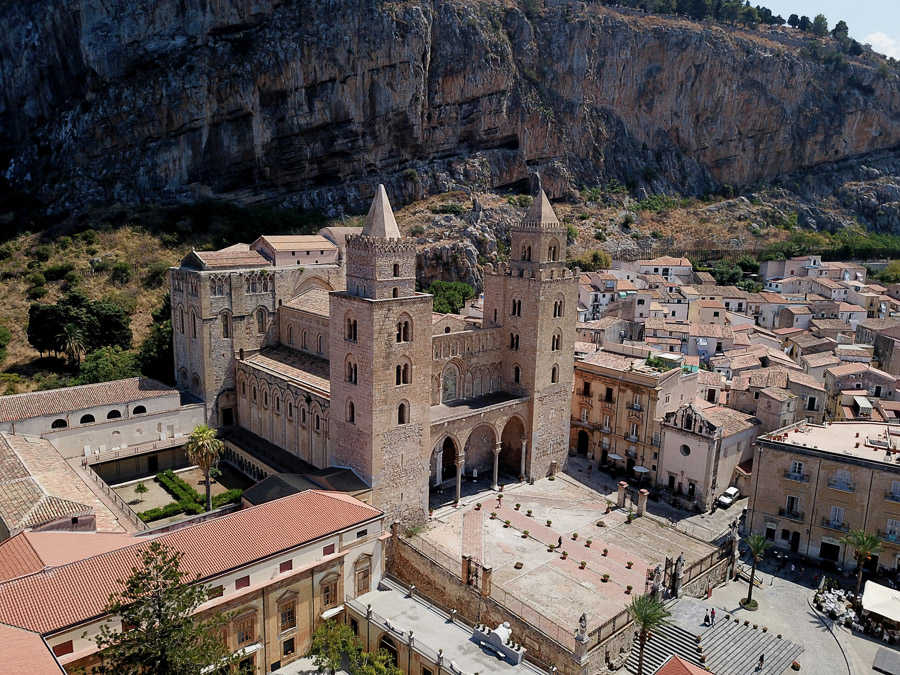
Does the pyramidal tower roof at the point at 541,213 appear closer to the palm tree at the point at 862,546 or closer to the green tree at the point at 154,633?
the palm tree at the point at 862,546

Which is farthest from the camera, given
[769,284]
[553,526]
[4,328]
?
[769,284]

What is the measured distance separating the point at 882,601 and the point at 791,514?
23.2 feet

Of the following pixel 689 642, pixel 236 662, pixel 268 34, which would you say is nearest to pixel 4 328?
pixel 268 34

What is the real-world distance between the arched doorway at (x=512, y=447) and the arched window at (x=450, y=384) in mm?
3801

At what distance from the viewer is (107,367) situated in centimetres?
4978

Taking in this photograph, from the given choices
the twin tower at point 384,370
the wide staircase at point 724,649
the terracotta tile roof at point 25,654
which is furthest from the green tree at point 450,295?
the terracotta tile roof at point 25,654

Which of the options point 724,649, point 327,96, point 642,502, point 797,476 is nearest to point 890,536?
point 797,476

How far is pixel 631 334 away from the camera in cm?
6259

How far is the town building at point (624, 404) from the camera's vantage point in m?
42.8

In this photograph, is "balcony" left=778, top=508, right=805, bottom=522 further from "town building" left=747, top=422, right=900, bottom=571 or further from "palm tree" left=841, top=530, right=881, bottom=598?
"palm tree" left=841, top=530, right=881, bottom=598

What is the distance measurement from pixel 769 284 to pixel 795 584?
61.4 metres

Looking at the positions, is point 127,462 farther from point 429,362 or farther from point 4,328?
point 4,328

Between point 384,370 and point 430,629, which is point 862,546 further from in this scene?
point 384,370

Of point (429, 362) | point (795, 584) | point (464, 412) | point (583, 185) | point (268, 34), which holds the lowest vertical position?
point (795, 584)
